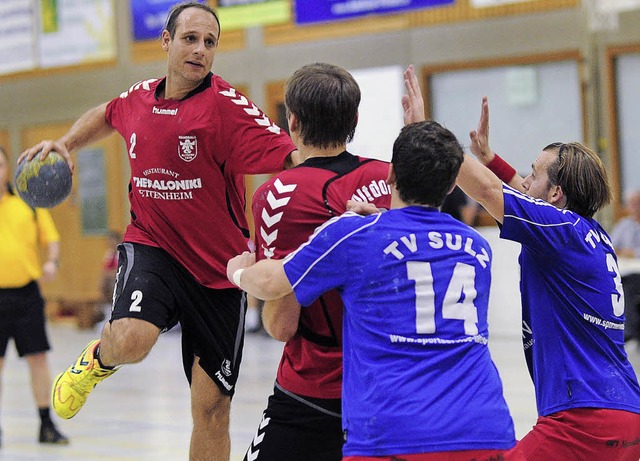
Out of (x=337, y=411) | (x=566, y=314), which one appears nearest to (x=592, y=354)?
(x=566, y=314)

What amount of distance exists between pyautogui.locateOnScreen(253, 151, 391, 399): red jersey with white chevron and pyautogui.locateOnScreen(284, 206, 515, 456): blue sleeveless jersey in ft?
1.12

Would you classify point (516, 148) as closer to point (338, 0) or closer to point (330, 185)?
point (338, 0)

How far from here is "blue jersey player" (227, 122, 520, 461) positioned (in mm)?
3025

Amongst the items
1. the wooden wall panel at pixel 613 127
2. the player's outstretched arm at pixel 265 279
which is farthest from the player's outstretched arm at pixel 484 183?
the wooden wall panel at pixel 613 127

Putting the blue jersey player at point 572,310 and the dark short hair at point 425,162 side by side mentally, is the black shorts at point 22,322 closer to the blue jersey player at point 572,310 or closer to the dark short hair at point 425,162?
the blue jersey player at point 572,310

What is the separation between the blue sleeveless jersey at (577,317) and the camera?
12.3 feet

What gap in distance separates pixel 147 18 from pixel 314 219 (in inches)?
472

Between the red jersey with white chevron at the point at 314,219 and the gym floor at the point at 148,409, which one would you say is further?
the gym floor at the point at 148,409

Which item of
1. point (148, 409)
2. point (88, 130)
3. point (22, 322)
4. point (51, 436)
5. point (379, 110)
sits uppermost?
point (88, 130)

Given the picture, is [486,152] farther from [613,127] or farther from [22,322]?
[613,127]

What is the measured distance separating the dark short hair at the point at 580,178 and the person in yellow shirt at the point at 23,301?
5.08 m

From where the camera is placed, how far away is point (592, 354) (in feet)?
12.5

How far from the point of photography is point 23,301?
816 cm

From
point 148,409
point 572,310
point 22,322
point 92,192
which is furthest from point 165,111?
point 92,192
